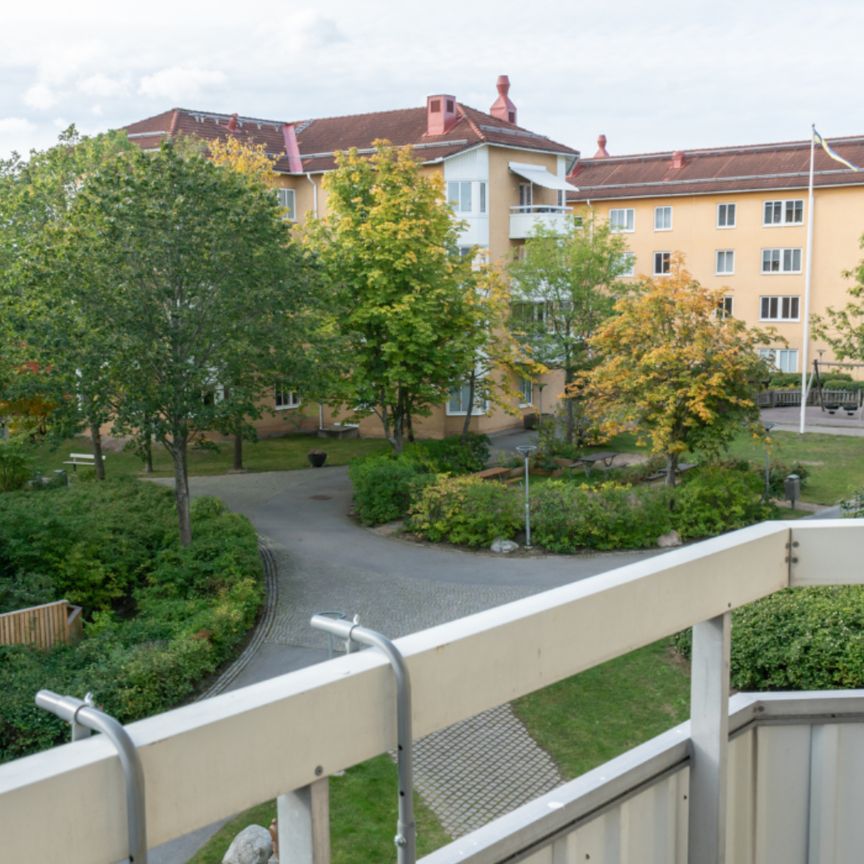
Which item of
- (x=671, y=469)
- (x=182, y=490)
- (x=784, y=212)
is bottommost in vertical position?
(x=671, y=469)

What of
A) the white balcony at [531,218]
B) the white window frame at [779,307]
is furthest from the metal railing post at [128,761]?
the white window frame at [779,307]

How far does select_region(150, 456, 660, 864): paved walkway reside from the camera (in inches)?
464

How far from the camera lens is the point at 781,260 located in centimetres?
5316

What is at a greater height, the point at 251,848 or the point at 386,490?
the point at 386,490

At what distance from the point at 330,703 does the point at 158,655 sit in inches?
515

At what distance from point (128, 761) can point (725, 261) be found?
184 feet

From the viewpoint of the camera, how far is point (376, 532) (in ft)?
84.3

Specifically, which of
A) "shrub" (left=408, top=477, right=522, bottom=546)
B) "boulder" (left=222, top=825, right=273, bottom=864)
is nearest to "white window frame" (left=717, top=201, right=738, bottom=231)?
"shrub" (left=408, top=477, right=522, bottom=546)

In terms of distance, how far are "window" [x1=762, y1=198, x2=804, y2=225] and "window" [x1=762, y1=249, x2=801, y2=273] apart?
1.44 metres

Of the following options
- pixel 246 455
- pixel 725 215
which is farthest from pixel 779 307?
pixel 246 455

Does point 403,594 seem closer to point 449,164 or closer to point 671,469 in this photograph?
point 671,469

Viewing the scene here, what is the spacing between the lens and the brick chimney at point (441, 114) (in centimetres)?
4378

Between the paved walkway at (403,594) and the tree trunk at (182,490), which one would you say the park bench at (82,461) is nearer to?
the paved walkway at (403,594)

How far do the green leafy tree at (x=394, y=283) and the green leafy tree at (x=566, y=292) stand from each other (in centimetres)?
727
